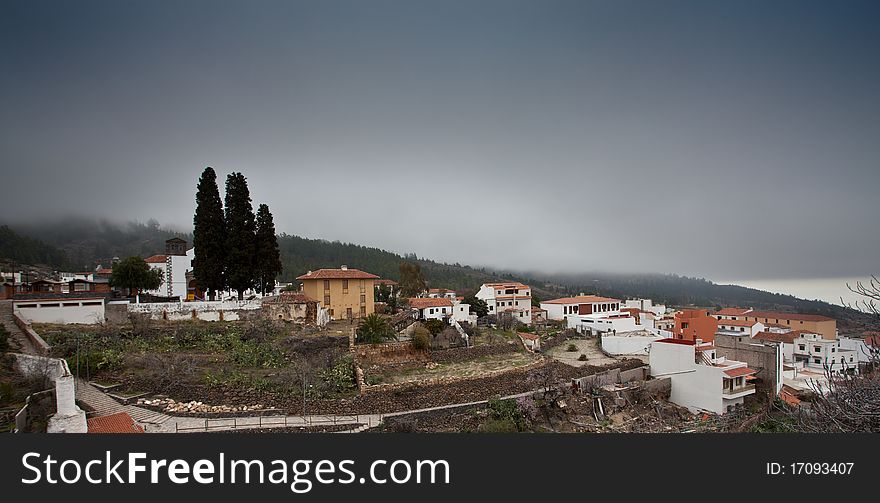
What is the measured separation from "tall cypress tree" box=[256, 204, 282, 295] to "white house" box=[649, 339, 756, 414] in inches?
508

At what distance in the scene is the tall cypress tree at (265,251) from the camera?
14414 millimetres

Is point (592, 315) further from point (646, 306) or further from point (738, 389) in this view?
point (646, 306)

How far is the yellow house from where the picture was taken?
1606cm

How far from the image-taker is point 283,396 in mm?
9133

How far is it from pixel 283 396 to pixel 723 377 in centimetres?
1171

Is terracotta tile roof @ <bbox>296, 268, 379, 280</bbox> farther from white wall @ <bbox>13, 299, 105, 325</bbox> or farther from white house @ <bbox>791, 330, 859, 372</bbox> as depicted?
white house @ <bbox>791, 330, 859, 372</bbox>

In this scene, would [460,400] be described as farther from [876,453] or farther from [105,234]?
[105,234]

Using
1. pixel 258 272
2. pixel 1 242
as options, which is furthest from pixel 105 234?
pixel 258 272

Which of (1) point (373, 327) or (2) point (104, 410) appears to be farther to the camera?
(1) point (373, 327)

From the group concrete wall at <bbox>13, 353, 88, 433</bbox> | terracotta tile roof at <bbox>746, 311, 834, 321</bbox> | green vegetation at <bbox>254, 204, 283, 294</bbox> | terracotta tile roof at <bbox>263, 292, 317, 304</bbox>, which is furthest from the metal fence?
terracotta tile roof at <bbox>746, 311, 834, 321</bbox>

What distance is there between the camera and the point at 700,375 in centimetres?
1316

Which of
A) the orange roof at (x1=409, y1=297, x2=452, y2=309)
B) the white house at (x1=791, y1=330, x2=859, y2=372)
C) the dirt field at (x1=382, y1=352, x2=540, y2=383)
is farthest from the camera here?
the white house at (x1=791, y1=330, x2=859, y2=372)

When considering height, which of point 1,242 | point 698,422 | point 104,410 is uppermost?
point 1,242

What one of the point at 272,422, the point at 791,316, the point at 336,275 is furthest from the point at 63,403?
the point at 791,316
